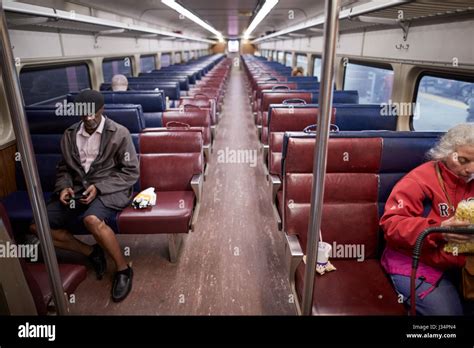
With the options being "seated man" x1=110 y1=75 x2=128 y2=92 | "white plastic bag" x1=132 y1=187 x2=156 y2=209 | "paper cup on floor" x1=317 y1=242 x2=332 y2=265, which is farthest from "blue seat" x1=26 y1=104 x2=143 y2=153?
"paper cup on floor" x1=317 y1=242 x2=332 y2=265

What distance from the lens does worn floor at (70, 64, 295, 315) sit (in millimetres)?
2369

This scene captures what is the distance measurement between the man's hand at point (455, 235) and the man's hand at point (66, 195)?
8.49 feet

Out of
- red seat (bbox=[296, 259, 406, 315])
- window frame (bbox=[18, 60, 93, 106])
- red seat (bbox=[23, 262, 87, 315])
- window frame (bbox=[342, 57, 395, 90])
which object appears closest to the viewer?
red seat (bbox=[296, 259, 406, 315])

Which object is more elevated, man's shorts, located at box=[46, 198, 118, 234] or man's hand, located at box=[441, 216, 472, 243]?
man's hand, located at box=[441, 216, 472, 243]

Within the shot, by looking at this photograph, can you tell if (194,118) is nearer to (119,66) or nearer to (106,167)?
(106,167)

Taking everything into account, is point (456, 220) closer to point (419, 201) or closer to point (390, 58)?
point (419, 201)

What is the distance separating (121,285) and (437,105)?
4057 millimetres

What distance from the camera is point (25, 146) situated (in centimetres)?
91

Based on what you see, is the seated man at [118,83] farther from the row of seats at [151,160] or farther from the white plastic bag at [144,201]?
the white plastic bag at [144,201]

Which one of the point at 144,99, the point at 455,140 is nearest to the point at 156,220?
the point at 455,140

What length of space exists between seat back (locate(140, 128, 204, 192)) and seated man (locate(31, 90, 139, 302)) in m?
0.33

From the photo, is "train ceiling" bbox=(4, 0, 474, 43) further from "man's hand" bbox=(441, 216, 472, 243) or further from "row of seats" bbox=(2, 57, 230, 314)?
"man's hand" bbox=(441, 216, 472, 243)

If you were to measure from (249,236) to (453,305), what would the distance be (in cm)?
197
